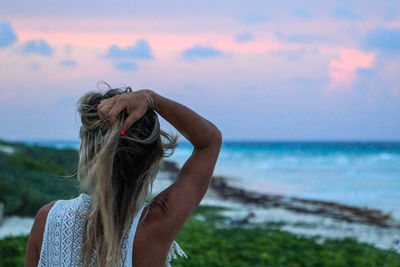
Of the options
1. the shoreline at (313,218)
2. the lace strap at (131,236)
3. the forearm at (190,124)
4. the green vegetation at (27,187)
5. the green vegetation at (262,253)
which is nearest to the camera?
the lace strap at (131,236)

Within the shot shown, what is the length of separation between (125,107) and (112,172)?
226 mm

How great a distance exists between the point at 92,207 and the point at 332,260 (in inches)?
239

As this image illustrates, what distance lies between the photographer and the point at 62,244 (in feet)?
5.37

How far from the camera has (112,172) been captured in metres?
1.59

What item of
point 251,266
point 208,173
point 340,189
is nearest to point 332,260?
point 251,266

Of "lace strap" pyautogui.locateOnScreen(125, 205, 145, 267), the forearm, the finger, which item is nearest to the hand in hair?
the finger

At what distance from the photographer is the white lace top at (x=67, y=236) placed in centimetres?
162

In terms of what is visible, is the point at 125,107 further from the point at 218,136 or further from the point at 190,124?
the point at 218,136

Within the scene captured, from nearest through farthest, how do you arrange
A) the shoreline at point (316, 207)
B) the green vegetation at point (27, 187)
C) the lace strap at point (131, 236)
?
the lace strap at point (131, 236)
the green vegetation at point (27, 187)
the shoreline at point (316, 207)

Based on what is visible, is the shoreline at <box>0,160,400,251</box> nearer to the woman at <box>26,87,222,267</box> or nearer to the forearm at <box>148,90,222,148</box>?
the woman at <box>26,87,222,267</box>

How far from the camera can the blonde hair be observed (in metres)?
1.53

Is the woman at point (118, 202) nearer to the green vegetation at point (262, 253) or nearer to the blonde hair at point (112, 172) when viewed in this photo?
the blonde hair at point (112, 172)

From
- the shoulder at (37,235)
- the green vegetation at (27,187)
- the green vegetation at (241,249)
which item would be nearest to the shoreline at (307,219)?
the green vegetation at (27,187)

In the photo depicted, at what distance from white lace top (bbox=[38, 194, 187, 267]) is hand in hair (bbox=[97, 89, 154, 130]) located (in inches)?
12.7
